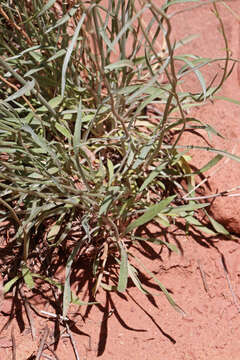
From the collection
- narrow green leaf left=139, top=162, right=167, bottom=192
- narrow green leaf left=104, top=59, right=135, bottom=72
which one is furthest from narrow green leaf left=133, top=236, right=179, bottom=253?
narrow green leaf left=104, top=59, right=135, bottom=72

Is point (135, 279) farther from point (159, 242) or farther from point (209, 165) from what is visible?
point (209, 165)

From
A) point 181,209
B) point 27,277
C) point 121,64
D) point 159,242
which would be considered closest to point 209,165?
point 181,209

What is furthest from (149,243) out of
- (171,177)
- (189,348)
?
(189,348)

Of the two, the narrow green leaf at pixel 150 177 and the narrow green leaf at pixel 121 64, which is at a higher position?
the narrow green leaf at pixel 121 64

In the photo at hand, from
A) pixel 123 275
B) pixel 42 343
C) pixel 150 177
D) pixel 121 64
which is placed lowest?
pixel 42 343

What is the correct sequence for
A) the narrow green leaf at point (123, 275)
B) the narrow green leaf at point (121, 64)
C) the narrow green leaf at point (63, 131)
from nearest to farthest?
the narrow green leaf at point (121, 64) → the narrow green leaf at point (123, 275) → the narrow green leaf at point (63, 131)

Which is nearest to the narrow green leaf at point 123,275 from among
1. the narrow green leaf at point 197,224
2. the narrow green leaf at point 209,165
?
the narrow green leaf at point 197,224

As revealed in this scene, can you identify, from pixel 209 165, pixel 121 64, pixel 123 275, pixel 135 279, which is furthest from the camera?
pixel 209 165

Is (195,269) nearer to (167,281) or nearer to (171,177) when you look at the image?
(167,281)

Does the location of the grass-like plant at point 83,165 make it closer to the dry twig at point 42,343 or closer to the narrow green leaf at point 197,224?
the narrow green leaf at point 197,224
